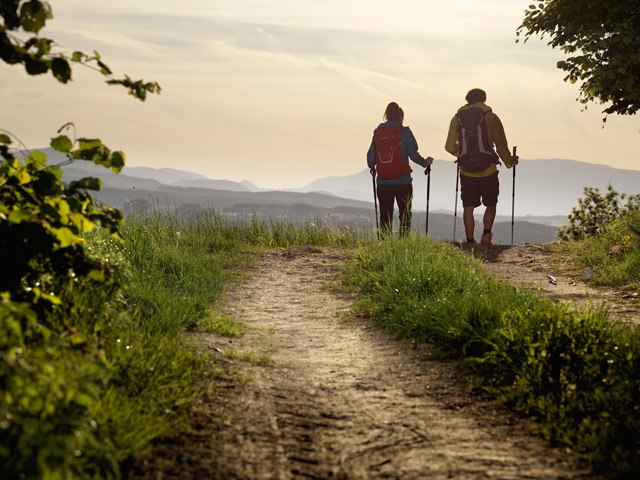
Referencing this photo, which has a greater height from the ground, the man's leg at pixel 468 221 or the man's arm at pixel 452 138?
the man's arm at pixel 452 138

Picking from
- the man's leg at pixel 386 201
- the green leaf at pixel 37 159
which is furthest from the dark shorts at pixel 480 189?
the green leaf at pixel 37 159

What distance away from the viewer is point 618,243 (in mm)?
13914

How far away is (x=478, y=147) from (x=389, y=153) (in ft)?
6.73

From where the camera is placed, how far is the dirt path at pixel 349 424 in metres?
4.13

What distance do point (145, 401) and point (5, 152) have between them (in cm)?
209

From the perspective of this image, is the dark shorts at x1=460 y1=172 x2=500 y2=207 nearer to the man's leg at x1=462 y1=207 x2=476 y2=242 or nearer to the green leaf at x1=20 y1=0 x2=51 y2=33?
the man's leg at x1=462 y1=207 x2=476 y2=242

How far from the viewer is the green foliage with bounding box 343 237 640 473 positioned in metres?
4.48

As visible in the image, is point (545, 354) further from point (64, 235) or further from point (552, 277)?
point (552, 277)

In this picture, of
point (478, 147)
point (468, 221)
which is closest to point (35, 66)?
point (478, 147)

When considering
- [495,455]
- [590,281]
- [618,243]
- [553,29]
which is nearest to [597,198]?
[553,29]

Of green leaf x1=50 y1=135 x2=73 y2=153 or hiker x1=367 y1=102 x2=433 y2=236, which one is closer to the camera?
green leaf x1=50 y1=135 x2=73 y2=153

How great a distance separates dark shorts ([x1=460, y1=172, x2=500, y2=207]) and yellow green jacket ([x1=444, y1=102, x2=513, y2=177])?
0.47ft

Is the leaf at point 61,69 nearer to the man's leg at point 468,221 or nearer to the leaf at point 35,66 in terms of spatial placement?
the leaf at point 35,66

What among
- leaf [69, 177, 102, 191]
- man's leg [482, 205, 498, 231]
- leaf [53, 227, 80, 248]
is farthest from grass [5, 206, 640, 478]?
man's leg [482, 205, 498, 231]
